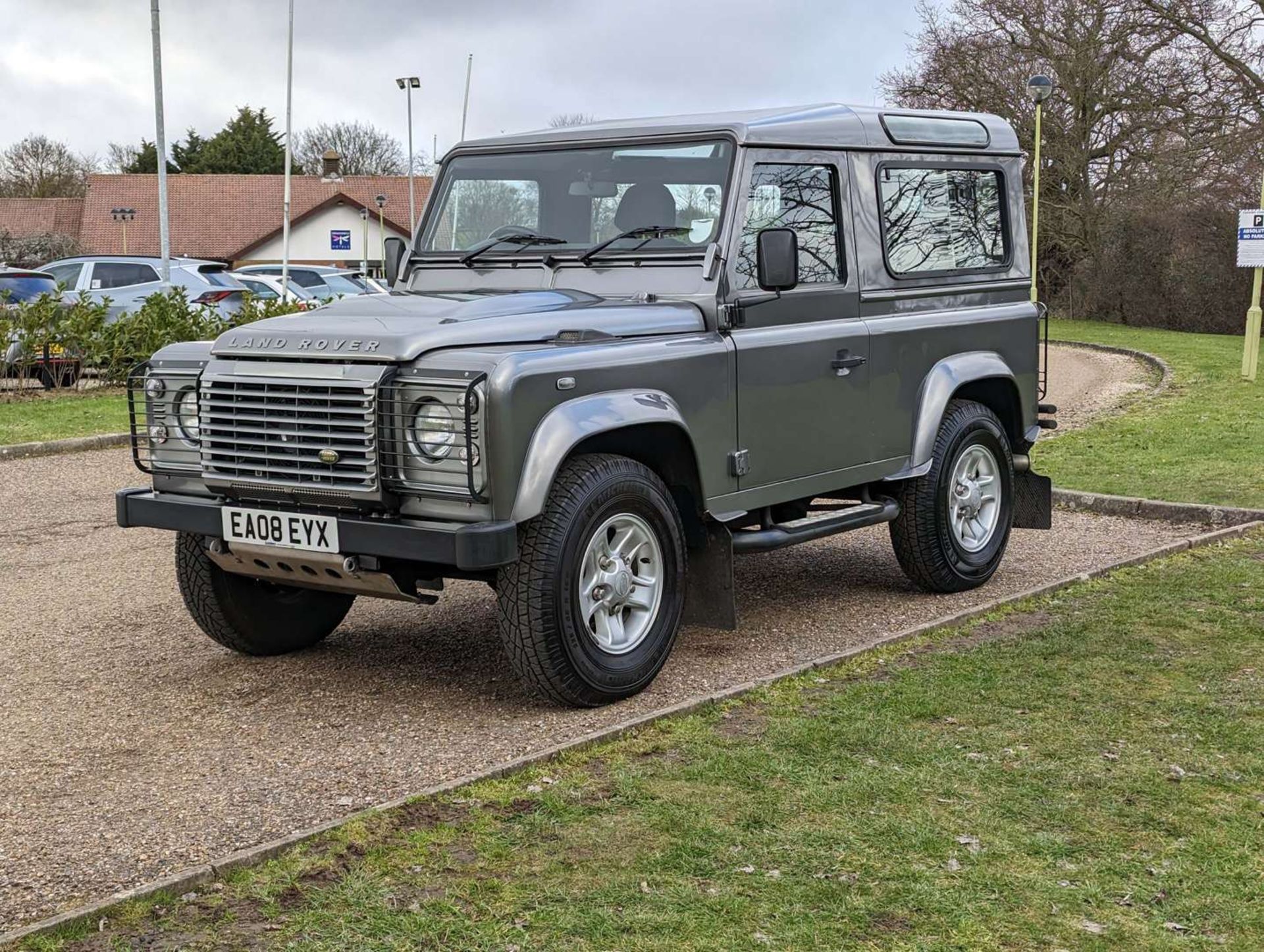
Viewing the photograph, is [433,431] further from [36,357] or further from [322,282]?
[322,282]

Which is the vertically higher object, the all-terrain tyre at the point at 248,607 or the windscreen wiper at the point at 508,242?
the windscreen wiper at the point at 508,242

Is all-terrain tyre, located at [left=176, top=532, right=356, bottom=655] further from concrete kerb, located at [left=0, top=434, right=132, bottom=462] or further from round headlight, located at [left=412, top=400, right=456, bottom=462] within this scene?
concrete kerb, located at [left=0, top=434, right=132, bottom=462]

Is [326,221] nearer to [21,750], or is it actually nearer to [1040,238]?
[1040,238]

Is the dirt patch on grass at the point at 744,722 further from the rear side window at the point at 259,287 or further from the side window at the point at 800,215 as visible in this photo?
the rear side window at the point at 259,287

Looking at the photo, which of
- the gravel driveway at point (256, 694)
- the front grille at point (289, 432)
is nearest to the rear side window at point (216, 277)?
the gravel driveway at point (256, 694)

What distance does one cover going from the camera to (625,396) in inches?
226

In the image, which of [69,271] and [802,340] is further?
[69,271]

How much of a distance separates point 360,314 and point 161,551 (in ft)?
12.5

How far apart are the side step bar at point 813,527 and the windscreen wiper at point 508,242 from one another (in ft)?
5.08

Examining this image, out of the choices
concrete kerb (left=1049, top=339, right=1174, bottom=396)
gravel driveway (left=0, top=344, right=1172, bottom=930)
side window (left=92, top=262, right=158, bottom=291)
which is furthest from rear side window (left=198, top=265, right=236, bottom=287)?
gravel driveway (left=0, top=344, right=1172, bottom=930)

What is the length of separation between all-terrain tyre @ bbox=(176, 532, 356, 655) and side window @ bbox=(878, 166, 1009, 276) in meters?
3.21

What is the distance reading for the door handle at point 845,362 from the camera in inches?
273

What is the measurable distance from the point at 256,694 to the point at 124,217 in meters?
62.4

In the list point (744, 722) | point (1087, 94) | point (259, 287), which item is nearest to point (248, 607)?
point (744, 722)
